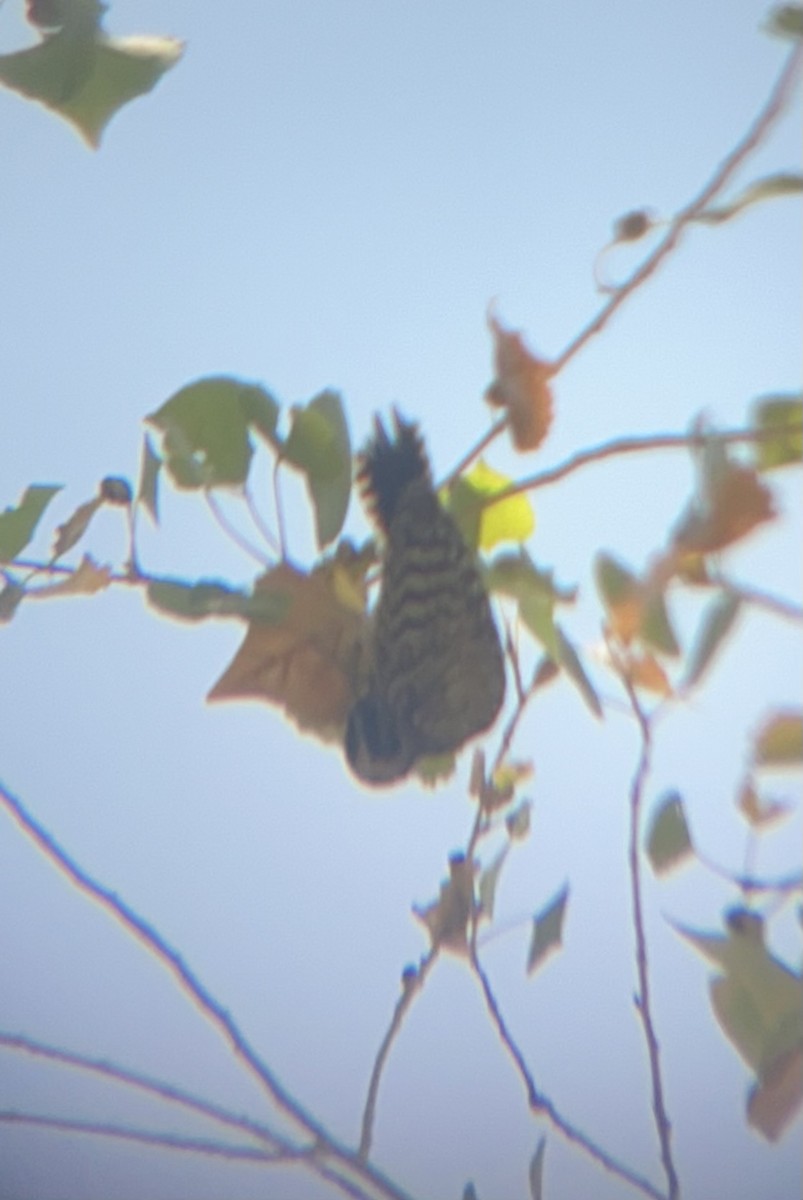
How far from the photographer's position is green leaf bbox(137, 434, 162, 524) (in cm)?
53

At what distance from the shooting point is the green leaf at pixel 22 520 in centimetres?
52

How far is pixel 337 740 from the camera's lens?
0.56 m

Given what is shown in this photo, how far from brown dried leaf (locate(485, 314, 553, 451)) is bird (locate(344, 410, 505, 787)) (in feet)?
0.18

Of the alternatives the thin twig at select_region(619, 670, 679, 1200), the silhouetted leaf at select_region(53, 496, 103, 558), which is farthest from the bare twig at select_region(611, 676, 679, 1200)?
the silhouetted leaf at select_region(53, 496, 103, 558)

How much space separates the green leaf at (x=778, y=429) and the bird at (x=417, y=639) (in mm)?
141

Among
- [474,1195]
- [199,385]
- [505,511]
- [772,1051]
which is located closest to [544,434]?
[505,511]

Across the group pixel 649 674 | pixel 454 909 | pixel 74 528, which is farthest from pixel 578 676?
pixel 74 528

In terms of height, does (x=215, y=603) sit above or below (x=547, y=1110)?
above

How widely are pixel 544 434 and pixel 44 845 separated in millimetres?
302

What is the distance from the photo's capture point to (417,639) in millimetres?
527

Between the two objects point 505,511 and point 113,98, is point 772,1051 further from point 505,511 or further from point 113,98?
point 113,98

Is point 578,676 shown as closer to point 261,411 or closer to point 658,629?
point 658,629

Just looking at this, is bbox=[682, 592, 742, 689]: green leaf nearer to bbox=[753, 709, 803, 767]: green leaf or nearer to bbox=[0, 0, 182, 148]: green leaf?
bbox=[753, 709, 803, 767]: green leaf

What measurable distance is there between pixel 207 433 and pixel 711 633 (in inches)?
9.9
